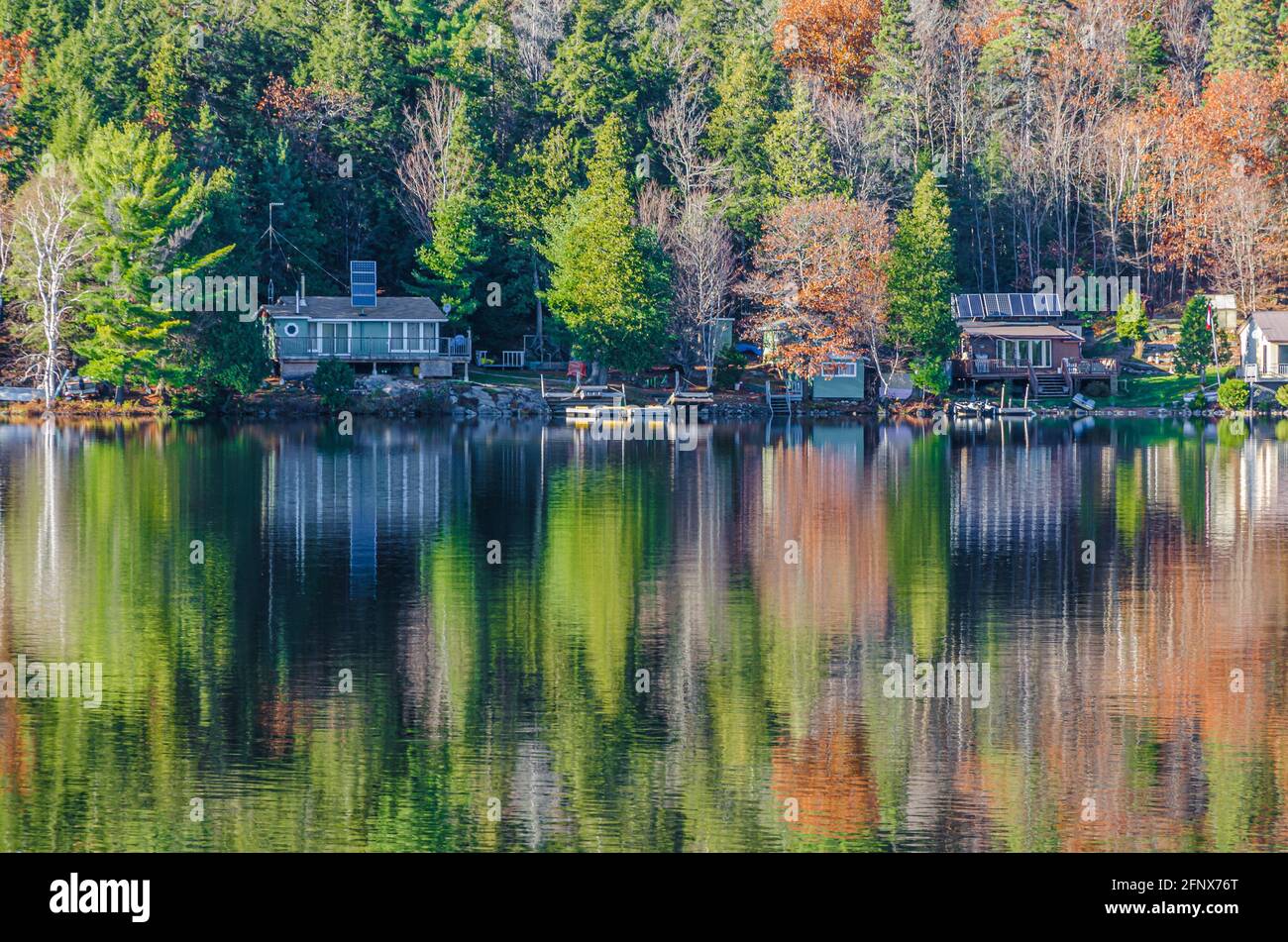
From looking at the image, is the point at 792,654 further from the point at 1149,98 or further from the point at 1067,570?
the point at 1149,98

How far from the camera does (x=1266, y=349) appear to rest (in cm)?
8438

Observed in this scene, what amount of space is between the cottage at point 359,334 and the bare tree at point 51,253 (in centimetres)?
1024

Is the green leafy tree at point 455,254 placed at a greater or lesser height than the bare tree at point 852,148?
lesser

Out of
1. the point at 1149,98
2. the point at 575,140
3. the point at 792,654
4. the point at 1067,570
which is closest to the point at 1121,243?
the point at 1149,98

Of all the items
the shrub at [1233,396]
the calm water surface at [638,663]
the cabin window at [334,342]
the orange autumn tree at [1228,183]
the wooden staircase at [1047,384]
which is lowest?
the calm water surface at [638,663]

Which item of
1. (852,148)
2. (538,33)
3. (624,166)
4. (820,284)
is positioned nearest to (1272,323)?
(820,284)

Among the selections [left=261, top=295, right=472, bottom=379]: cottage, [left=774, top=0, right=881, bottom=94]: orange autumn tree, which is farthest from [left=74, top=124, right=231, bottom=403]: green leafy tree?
[left=774, top=0, right=881, bottom=94]: orange autumn tree

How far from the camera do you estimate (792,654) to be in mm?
25219

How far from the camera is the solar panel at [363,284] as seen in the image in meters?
81.7

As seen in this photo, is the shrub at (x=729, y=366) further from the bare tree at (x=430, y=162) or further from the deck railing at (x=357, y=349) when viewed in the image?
the bare tree at (x=430, y=162)

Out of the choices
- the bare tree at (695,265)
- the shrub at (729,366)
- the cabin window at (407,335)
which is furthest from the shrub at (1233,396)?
the cabin window at (407,335)

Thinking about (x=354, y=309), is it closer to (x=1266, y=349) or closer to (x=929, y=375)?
(x=929, y=375)

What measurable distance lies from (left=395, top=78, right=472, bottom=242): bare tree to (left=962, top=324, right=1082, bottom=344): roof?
26.5m
